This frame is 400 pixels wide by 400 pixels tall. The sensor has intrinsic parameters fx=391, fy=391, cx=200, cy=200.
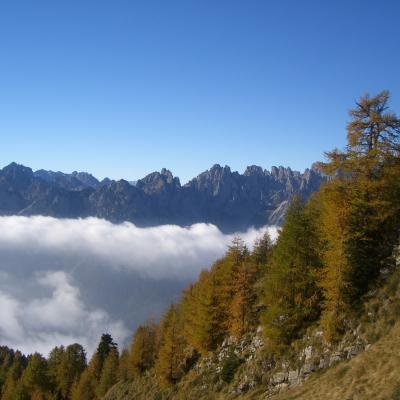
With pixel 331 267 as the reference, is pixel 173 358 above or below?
below

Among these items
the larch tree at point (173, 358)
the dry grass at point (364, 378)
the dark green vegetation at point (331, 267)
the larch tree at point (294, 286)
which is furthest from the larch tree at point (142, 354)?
the dry grass at point (364, 378)

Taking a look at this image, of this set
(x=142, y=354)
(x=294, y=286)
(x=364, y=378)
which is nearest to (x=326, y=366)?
(x=364, y=378)

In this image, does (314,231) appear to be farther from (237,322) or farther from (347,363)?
(237,322)

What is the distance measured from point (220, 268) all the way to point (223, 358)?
9965 millimetres

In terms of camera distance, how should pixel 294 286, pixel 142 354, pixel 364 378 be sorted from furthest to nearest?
pixel 142 354 → pixel 294 286 → pixel 364 378

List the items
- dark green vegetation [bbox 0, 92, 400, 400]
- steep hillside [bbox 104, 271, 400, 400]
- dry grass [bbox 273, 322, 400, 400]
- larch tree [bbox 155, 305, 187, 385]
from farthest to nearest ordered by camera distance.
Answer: larch tree [bbox 155, 305, 187, 385] → dark green vegetation [bbox 0, 92, 400, 400] → steep hillside [bbox 104, 271, 400, 400] → dry grass [bbox 273, 322, 400, 400]

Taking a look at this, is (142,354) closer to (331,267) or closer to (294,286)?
(294,286)

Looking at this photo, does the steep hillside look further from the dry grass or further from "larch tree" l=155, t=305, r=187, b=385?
"larch tree" l=155, t=305, r=187, b=385

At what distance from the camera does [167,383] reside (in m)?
48.1

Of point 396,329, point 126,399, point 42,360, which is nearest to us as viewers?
point 396,329

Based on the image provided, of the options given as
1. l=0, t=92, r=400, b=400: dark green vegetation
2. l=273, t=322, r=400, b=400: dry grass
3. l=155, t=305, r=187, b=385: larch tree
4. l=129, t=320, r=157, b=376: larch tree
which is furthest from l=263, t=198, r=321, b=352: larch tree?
l=129, t=320, r=157, b=376: larch tree

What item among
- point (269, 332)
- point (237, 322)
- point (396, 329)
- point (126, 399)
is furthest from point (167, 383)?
point (396, 329)

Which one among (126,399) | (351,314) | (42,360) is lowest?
(126,399)

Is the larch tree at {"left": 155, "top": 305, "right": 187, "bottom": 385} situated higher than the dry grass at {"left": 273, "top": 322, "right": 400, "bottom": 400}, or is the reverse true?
the larch tree at {"left": 155, "top": 305, "right": 187, "bottom": 385}
